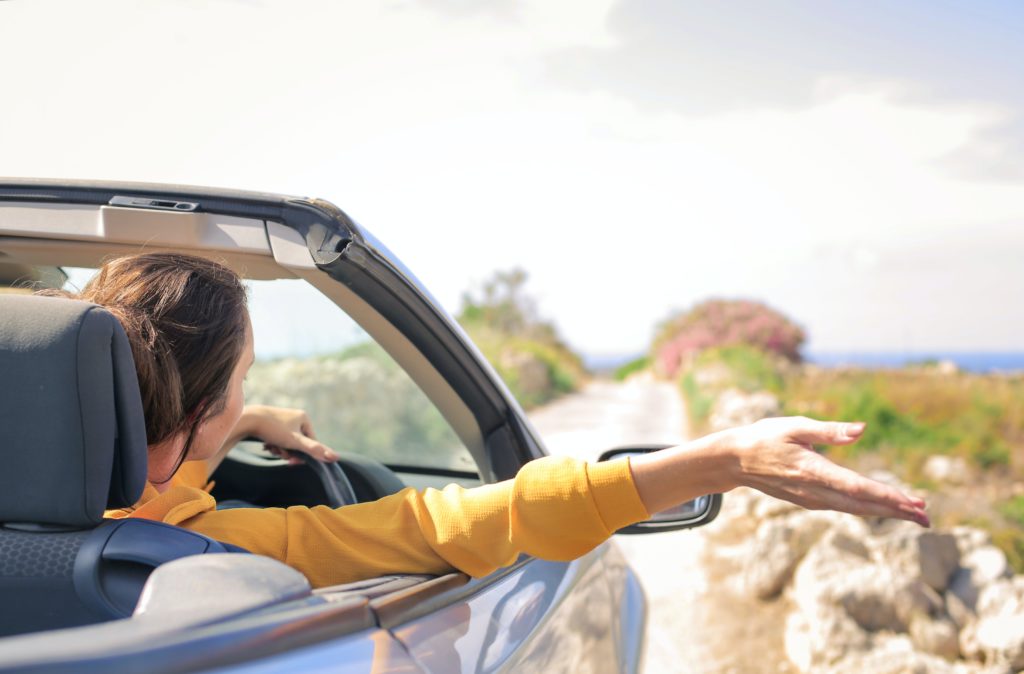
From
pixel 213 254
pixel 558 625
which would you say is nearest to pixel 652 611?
pixel 558 625

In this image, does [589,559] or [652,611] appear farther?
[652,611]

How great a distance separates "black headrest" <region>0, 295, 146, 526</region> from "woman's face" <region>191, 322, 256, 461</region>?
0.34 m

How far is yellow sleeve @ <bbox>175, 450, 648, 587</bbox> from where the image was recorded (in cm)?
159

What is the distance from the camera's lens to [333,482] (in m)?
2.55

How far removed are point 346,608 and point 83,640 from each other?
1.31 feet

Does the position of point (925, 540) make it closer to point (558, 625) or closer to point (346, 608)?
point (558, 625)

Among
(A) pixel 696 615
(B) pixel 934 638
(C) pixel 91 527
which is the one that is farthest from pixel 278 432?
(A) pixel 696 615

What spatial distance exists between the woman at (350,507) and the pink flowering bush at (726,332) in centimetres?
2194

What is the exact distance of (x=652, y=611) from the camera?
6453 millimetres

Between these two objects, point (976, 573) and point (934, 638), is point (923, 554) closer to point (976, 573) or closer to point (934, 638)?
point (976, 573)

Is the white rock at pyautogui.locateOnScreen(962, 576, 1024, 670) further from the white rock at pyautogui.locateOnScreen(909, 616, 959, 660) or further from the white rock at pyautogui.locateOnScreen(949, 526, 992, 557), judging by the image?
the white rock at pyautogui.locateOnScreen(949, 526, 992, 557)

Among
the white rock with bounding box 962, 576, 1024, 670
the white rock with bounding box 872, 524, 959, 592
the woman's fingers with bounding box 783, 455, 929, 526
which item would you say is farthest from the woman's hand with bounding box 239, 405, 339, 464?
the white rock with bounding box 872, 524, 959, 592

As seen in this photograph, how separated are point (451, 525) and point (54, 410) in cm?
69

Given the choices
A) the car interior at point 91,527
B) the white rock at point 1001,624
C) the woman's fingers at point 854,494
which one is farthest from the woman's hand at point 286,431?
the white rock at point 1001,624
